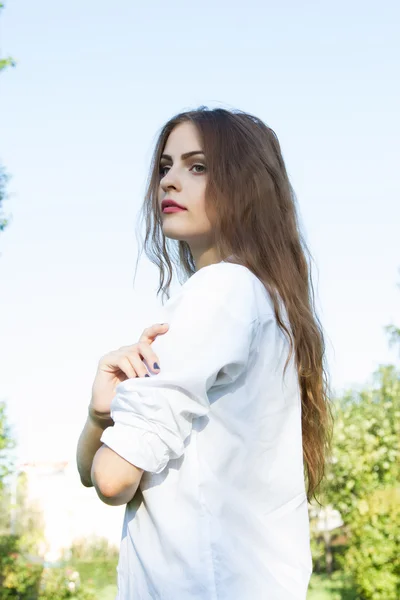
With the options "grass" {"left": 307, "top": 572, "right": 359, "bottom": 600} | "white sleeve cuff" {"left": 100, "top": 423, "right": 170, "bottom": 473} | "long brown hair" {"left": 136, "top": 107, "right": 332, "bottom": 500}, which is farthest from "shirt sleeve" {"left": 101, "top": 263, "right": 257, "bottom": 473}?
"grass" {"left": 307, "top": 572, "right": 359, "bottom": 600}

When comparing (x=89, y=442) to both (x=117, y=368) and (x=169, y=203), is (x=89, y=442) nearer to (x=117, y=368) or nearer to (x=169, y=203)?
(x=117, y=368)

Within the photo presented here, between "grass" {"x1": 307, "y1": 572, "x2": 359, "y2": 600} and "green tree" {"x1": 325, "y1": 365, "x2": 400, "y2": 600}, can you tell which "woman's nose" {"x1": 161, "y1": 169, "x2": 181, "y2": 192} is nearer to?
"green tree" {"x1": 325, "y1": 365, "x2": 400, "y2": 600}

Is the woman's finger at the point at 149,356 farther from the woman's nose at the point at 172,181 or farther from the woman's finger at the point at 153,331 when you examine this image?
the woman's nose at the point at 172,181

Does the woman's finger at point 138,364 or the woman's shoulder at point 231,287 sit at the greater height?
the woman's shoulder at point 231,287

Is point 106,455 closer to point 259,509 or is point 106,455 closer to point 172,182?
point 259,509

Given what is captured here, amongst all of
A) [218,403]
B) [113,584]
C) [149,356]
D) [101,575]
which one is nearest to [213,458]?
[218,403]

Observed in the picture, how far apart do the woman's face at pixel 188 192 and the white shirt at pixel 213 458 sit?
22cm

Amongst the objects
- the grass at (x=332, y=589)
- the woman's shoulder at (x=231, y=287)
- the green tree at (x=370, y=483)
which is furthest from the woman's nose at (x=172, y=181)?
the grass at (x=332, y=589)

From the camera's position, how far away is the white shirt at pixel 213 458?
4.54 ft

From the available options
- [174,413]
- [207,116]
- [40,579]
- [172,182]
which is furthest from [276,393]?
[40,579]

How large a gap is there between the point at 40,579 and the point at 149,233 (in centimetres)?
981

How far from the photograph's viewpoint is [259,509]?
1498mm

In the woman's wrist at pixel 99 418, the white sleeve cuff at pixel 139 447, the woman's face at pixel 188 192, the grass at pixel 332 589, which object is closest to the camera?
the white sleeve cuff at pixel 139 447

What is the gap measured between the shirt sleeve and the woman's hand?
0.08 ft
